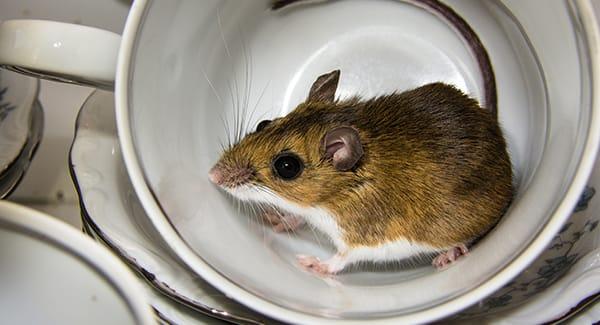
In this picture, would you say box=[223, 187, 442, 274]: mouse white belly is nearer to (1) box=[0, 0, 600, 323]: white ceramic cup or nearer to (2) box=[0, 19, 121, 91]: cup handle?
(1) box=[0, 0, 600, 323]: white ceramic cup

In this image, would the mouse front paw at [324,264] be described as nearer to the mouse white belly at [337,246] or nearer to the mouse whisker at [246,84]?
the mouse white belly at [337,246]

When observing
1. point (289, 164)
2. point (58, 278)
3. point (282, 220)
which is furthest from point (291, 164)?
point (58, 278)

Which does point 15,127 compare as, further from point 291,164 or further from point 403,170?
point 403,170

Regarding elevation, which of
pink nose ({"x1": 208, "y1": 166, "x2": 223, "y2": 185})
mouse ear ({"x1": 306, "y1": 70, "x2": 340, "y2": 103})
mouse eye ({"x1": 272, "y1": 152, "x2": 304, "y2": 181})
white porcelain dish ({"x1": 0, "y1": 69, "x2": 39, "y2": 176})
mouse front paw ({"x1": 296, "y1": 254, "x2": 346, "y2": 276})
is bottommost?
mouse front paw ({"x1": 296, "y1": 254, "x2": 346, "y2": 276})

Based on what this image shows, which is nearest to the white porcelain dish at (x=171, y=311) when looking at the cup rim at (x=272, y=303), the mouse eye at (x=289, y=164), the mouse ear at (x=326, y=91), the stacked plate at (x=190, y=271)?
the stacked plate at (x=190, y=271)

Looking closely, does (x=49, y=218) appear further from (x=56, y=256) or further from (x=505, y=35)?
(x=505, y=35)

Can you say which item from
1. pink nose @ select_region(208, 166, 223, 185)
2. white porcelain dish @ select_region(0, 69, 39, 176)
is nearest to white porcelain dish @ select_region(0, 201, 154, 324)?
pink nose @ select_region(208, 166, 223, 185)
